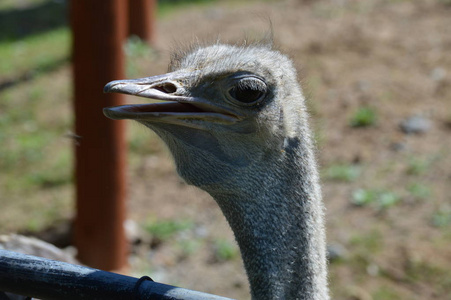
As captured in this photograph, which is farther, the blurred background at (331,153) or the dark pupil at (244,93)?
the blurred background at (331,153)

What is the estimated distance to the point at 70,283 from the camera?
1659 mm

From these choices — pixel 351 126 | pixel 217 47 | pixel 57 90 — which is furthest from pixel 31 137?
pixel 217 47

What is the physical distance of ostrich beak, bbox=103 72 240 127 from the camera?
1.94m

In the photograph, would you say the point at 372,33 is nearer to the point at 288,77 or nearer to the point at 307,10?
the point at 307,10

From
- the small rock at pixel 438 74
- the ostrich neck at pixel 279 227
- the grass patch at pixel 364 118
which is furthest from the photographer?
the small rock at pixel 438 74

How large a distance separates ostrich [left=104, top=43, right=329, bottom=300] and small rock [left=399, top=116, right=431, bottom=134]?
12.3 feet

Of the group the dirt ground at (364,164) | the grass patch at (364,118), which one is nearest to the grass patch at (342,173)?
the dirt ground at (364,164)

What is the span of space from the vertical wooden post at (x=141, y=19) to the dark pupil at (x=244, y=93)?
20.2 ft

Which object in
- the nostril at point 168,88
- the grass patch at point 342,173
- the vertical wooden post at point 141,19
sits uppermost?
the vertical wooden post at point 141,19

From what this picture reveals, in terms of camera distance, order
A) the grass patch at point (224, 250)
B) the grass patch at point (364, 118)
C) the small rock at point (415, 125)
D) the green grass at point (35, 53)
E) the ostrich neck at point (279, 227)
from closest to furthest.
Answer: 1. the ostrich neck at point (279, 227)
2. the grass patch at point (224, 250)
3. the small rock at point (415, 125)
4. the grass patch at point (364, 118)
5. the green grass at point (35, 53)

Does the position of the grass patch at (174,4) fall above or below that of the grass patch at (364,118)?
above

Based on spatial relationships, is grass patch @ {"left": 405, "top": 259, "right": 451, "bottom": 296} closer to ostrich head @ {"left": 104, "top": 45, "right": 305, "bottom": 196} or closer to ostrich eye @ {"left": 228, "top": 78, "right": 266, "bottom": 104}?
ostrich head @ {"left": 104, "top": 45, "right": 305, "bottom": 196}

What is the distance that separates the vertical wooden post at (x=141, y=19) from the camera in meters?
8.16

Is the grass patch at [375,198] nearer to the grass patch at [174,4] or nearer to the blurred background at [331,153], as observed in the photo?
the blurred background at [331,153]
